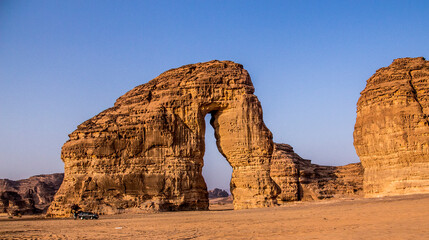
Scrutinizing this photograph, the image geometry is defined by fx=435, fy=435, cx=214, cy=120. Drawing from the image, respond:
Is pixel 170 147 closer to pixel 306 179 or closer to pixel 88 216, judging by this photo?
pixel 88 216

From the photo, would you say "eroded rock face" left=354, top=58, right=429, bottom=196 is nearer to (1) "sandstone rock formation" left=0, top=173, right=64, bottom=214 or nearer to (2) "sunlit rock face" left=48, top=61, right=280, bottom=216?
(2) "sunlit rock face" left=48, top=61, right=280, bottom=216

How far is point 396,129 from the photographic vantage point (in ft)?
152

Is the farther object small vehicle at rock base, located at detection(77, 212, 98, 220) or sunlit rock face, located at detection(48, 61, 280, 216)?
sunlit rock face, located at detection(48, 61, 280, 216)

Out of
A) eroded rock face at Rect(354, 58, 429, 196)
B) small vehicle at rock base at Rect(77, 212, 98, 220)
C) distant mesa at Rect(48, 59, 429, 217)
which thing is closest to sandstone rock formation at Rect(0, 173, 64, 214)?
distant mesa at Rect(48, 59, 429, 217)

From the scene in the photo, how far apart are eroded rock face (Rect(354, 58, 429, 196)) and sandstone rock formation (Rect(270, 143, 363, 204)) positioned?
32.2ft

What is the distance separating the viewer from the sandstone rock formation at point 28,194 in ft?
170

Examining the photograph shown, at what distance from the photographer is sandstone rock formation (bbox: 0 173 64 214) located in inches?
2036

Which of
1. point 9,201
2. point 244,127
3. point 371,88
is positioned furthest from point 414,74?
point 9,201

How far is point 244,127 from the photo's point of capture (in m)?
35.9

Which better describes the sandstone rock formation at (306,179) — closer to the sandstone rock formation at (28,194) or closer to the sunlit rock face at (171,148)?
the sunlit rock face at (171,148)

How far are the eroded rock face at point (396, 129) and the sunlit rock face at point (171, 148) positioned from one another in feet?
57.8

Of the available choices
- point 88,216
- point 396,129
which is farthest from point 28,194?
point 396,129

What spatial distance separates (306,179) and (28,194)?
3973 centimetres

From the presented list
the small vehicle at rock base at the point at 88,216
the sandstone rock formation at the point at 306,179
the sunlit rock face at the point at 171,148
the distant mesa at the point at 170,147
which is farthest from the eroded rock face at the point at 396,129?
the small vehicle at rock base at the point at 88,216
